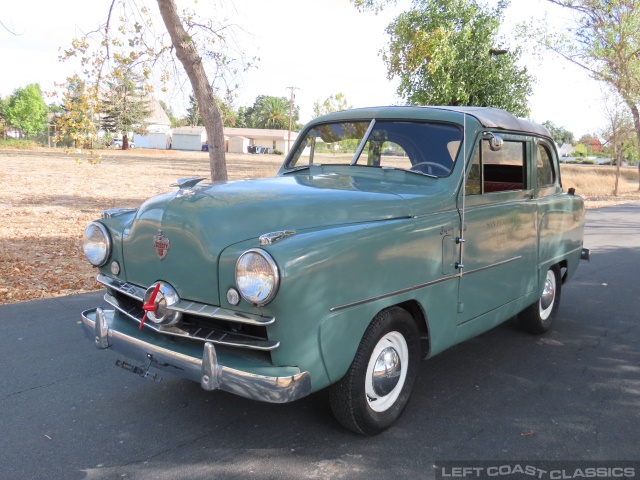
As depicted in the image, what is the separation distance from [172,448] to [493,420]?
77.6 inches

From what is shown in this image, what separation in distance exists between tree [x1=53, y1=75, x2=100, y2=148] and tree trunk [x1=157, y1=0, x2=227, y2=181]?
6.04 feet

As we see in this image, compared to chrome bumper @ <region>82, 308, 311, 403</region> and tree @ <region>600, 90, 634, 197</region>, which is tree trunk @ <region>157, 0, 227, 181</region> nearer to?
chrome bumper @ <region>82, 308, 311, 403</region>

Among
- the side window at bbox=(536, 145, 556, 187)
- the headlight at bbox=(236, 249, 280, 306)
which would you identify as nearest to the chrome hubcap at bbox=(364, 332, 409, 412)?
the headlight at bbox=(236, 249, 280, 306)

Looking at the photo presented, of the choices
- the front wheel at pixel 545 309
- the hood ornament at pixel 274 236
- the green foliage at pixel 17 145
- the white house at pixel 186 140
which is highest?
the white house at pixel 186 140

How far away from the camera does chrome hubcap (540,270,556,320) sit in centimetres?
541

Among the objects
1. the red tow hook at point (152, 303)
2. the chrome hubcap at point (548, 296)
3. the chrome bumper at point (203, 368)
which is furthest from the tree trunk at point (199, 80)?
the red tow hook at point (152, 303)

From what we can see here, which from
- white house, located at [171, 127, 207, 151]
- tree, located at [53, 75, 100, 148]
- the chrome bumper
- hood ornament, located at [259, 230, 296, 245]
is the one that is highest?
white house, located at [171, 127, 207, 151]

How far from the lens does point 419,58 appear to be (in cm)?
1232

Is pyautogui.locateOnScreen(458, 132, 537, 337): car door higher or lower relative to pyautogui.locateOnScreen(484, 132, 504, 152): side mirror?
lower

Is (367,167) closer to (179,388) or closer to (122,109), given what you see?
(179,388)

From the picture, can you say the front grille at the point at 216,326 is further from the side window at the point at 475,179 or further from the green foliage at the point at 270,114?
the green foliage at the point at 270,114

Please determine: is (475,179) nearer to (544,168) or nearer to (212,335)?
(544,168)

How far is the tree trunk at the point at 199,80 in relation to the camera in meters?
8.09

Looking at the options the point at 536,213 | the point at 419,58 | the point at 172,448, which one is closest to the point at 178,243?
the point at 172,448
